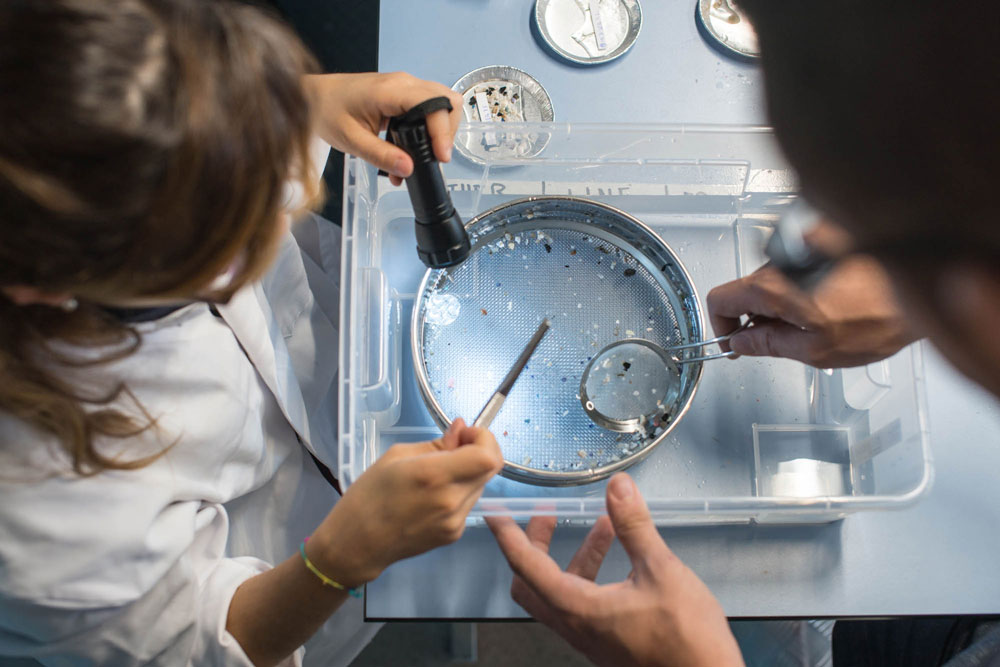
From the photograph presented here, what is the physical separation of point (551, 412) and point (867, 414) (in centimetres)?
40

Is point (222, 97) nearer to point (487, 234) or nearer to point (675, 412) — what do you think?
point (487, 234)

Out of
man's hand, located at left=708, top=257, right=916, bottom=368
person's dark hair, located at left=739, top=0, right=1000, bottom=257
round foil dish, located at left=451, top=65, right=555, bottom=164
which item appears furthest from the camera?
round foil dish, located at left=451, top=65, right=555, bottom=164

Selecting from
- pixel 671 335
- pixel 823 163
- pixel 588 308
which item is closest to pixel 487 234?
pixel 588 308

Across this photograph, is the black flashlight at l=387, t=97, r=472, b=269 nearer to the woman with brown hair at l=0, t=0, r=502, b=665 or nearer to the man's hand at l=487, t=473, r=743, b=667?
the woman with brown hair at l=0, t=0, r=502, b=665

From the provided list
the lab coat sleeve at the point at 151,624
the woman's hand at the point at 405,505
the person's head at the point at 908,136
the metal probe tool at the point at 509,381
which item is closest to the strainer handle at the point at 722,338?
the metal probe tool at the point at 509,381

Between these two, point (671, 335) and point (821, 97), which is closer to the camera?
point (821, 97)

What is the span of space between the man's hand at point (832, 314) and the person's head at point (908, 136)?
35 centimetres

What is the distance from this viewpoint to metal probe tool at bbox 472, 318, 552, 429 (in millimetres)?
720

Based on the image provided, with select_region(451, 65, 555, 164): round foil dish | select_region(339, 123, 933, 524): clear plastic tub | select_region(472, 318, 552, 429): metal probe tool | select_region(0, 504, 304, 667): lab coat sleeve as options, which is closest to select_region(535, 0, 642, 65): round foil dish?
select_region(451, 65, 555, 164): round foil dish

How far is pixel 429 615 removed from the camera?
0.74 m

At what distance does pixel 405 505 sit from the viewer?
62cm

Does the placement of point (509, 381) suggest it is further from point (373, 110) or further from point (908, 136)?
point (908, 136)

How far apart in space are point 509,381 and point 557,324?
0.11 m

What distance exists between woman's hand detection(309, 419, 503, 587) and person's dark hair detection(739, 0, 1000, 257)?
397 millimetres
